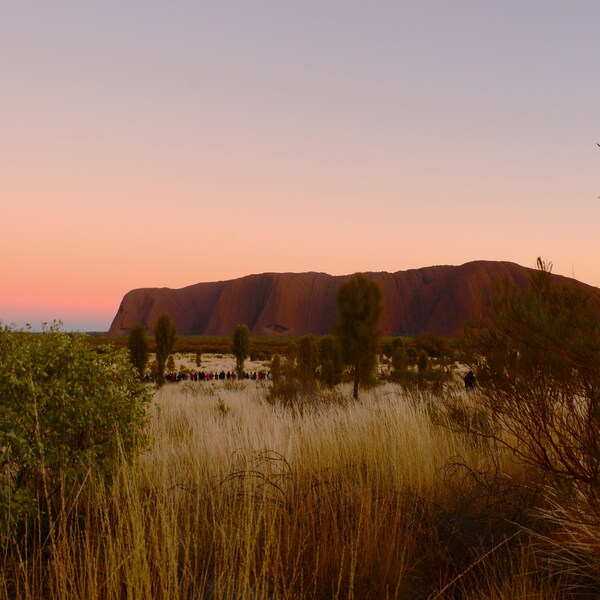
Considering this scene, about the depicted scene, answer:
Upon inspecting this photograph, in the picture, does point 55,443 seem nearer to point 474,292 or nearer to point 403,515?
point 403,515

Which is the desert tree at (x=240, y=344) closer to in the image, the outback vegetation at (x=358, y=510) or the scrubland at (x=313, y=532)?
the scrubland at (x=313, y=532)

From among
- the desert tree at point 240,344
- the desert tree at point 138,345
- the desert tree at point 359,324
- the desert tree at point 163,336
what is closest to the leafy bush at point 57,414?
the desert tree at point 359,324

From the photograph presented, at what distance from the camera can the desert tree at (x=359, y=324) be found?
16.1 meters

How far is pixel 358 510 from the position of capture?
4.23m

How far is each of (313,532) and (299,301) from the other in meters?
132

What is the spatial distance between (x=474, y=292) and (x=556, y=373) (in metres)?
117

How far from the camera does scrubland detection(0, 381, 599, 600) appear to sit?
283cm

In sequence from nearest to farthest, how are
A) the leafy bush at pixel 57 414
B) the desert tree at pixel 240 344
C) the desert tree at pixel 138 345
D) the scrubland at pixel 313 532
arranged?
the scrubland at pixel 313 532 → the leafy bush at pixel 57 414 → the desert tree at pixel 138 345 → the desert tree at pixel 240 344

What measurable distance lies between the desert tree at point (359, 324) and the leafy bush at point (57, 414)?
447 inches

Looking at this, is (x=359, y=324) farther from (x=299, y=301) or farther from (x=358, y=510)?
(x=299, y=301)

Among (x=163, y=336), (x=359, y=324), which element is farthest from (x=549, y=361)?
(x=163, y=336)

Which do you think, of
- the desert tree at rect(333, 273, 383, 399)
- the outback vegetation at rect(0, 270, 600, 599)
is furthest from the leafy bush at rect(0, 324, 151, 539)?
the desert tree at rect(333, 273, 383, 399)

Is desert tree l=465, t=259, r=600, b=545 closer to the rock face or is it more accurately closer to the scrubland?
the scrubland

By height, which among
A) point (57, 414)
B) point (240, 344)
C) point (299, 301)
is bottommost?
point (240, 344)
